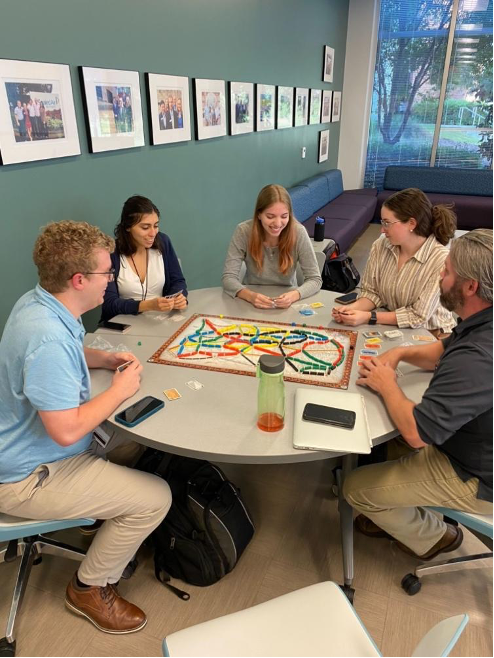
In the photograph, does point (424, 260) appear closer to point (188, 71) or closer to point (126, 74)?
point (126, 74)

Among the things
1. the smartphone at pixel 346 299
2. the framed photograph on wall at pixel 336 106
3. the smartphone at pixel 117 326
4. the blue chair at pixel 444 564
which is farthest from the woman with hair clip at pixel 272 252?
the framed photograph on wall at pixel 336 106

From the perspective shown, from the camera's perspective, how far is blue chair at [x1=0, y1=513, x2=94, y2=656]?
1.43 metres

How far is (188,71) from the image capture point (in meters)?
3.16

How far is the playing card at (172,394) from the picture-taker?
159 cm

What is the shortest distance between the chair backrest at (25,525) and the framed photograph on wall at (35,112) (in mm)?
1490

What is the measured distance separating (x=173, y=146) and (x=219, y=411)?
2280 millimetres

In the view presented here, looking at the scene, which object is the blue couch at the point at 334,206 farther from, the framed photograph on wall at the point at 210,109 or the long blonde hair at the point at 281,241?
the long blonde hair at the point at 281,241

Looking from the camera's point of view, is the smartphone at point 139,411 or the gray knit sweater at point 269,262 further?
the gray knit sweater at point 269,262

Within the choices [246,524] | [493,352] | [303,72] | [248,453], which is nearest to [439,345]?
[493,352]

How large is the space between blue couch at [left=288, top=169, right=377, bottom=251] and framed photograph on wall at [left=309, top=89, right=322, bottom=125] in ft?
2.25

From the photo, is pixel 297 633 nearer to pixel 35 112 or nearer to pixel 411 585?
pixel 411 585

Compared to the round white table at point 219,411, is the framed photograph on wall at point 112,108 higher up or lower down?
higher up

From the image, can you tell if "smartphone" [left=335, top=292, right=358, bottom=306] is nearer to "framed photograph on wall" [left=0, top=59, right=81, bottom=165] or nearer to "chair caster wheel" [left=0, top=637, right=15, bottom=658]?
"framed photograph on wall" [left=0, top=59, right=81, bottom=165]

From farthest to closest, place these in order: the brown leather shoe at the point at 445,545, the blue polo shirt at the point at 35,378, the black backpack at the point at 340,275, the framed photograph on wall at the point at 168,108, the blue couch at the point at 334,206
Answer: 1. the blue couch at the point at 334,206
2. the black backpack at the point at 340,275
3. the framed photograph on wall at the point at 168,108
4. the brown leather shoe at the point at 445,545
5. the blue polo shirt at the point at 35,378
